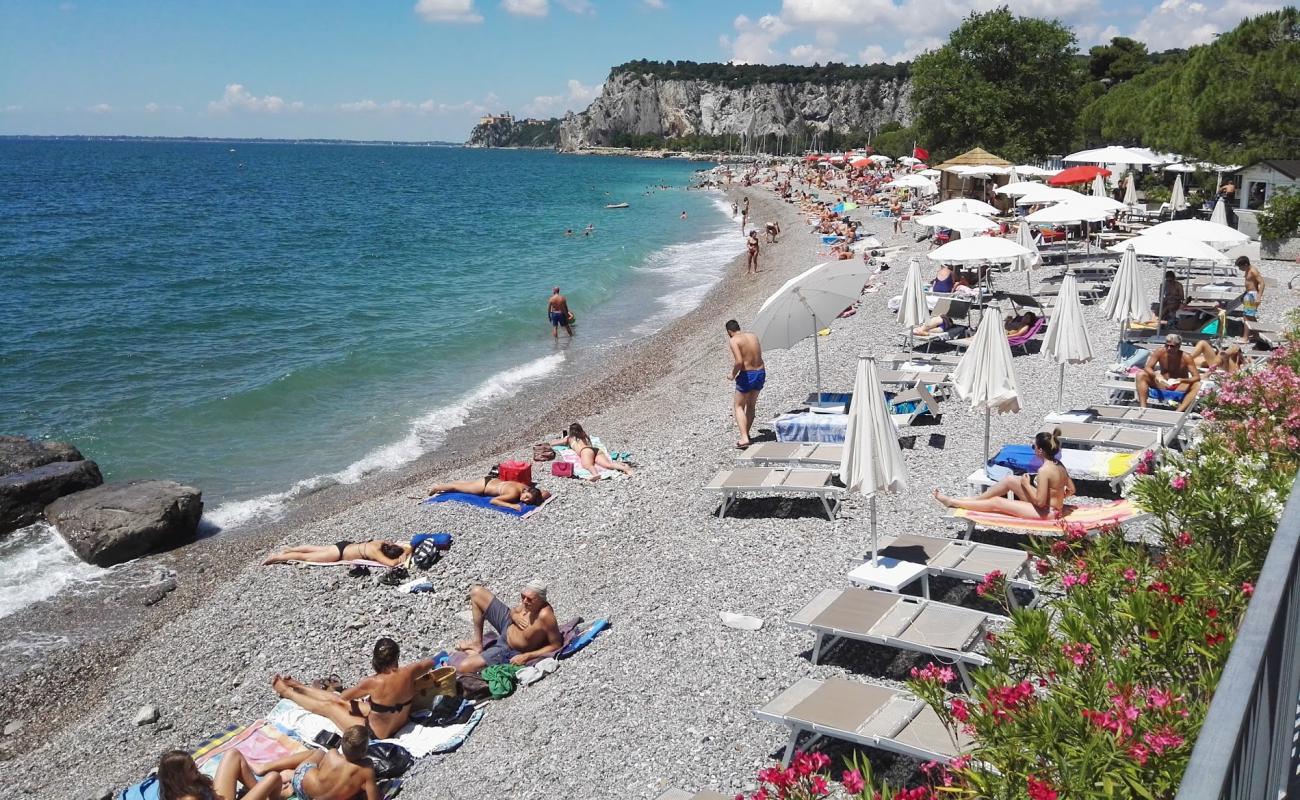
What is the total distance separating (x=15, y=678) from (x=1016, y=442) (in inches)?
435

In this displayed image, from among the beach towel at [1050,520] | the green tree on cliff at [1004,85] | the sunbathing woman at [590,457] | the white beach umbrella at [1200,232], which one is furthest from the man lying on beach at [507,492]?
the green tree on cliff at [1004,85]

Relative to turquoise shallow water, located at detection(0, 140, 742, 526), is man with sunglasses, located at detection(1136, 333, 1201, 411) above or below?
above

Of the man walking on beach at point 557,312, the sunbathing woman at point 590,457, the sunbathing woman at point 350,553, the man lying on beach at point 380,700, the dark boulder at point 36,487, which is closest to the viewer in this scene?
the man lying on beach at point 380,700

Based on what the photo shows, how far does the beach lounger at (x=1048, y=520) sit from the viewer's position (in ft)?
24.6

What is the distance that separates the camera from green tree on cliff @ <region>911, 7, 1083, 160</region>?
41.8 meters

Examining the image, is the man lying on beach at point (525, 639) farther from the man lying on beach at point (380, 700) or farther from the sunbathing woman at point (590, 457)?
the sunbathing woman at point (590, 457)

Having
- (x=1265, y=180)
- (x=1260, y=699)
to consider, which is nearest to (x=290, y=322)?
(x=1265, y=180)

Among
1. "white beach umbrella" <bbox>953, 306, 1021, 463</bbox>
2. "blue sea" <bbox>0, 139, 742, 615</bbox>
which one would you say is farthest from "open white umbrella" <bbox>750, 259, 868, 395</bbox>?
"blue sea" <bbox>0, 139, 742, 615</bbox>

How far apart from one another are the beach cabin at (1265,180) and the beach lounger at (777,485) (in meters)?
17.4

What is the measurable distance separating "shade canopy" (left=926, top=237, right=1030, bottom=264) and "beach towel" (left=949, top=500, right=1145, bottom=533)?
6741 mm

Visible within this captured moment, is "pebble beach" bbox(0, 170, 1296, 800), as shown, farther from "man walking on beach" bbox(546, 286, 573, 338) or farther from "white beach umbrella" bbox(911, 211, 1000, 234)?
"man walking on beach" bbox(546, 286, 573, 338)

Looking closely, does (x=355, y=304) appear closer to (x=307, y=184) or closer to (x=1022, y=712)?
(x=1022, y=712)

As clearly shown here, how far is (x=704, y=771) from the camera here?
5781 millimetres

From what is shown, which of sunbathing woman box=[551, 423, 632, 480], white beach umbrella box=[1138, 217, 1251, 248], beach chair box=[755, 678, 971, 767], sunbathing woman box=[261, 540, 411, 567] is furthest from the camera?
white beach umbrella box=[1138, 217, 1251, 248]
